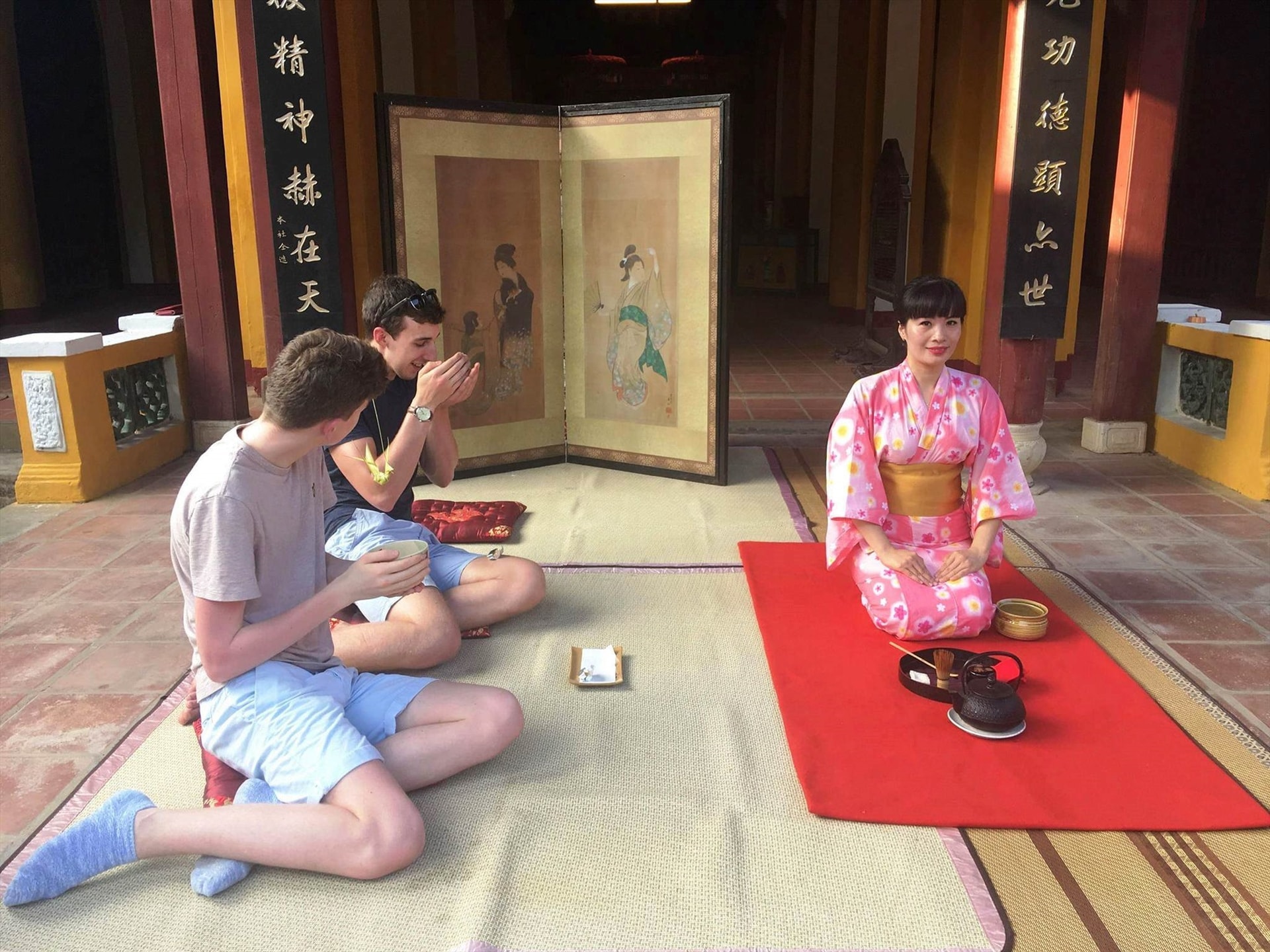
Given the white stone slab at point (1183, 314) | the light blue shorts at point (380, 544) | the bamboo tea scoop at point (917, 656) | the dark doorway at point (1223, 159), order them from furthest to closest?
the dark doorway at point (1223, 159) → the white stone slab at point (1183, 314) → the light blue shorts at point (380, 544) → the bamboo tea scoop at point (917, 656)

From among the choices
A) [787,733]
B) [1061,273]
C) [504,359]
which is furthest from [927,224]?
[787,733]

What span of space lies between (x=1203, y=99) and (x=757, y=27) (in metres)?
6.29

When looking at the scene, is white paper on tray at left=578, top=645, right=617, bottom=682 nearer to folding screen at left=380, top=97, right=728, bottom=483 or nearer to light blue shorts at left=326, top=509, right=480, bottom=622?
light blue shorts at left=326, top=509, right=480, bottom=622

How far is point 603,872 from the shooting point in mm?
2277

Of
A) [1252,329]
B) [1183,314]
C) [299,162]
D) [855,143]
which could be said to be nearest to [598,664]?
[299,162]

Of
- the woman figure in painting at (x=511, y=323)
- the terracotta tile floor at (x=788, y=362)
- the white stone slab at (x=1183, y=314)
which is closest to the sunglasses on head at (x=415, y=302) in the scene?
the woman figure in painting at (x=511, y=323)

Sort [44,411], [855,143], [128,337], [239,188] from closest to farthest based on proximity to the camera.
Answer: [44,411]
[128,337]
[239,188]
[855,143]

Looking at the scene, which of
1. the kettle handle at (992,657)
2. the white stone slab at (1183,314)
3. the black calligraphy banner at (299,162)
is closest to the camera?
the kettle handle at (992,657)

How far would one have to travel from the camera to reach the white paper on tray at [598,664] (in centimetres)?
316

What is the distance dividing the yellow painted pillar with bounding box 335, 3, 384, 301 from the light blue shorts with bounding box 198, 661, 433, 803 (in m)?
4.52

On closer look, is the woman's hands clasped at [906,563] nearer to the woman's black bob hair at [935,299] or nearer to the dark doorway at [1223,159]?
the woman's black bob hair at [935,299]

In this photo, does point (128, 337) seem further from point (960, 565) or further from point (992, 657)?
point (992, 657)

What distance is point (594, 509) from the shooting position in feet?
16.2

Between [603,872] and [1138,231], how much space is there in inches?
189
